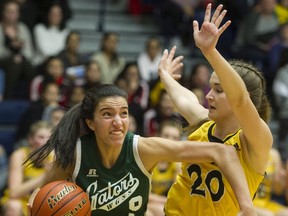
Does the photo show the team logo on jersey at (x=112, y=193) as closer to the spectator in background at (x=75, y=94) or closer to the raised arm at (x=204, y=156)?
the raised arm at (x=204, y=156)

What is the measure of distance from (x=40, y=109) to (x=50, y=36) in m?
1.55

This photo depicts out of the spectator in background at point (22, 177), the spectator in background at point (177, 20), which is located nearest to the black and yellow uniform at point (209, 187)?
the spectator in background at point (22, 177)

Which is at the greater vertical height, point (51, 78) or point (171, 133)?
point (51, 78)

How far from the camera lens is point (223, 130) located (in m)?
4.78

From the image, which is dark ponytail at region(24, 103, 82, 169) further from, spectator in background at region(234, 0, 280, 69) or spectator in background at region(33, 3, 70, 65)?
spectator in background at region(234, 0, 280, 69)

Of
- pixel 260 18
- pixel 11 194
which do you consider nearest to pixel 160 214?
pixel 11 194

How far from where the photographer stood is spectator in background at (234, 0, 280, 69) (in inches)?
427

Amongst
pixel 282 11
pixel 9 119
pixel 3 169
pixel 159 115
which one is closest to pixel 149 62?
pixel 159 115

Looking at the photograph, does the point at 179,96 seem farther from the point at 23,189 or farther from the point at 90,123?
the point at 23,189

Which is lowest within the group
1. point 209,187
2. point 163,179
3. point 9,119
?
point 163,179

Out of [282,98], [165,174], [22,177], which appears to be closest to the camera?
[22,177]

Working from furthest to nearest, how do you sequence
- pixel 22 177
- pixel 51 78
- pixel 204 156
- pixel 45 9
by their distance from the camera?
pixel 45 9 < pixel 51 78 < pixel 22 177 < pixel 204 156

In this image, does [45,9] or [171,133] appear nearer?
[171,133]

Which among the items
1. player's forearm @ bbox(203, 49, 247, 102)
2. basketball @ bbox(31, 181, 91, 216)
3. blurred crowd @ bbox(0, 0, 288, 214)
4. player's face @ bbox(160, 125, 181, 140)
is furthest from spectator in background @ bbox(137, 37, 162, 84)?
player's forearm @ bbox(203, 49, 247, 102)
